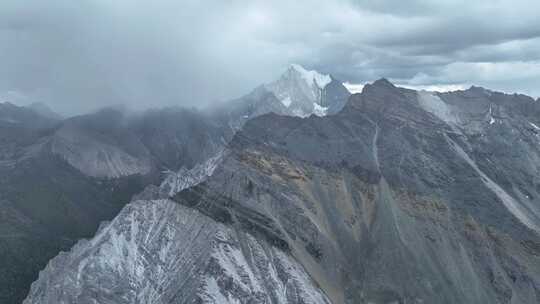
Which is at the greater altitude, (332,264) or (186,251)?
(186,251)

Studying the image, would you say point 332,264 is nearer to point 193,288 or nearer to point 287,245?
A: point 287,245

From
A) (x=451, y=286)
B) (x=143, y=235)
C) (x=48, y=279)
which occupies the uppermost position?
(x=143, y=235)

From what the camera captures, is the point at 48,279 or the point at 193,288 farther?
the point at 48,279

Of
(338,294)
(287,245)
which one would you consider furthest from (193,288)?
(338,294)

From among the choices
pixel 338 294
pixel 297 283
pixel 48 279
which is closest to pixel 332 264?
pixel 338 294

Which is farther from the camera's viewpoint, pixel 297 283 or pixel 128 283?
pixel 297 283

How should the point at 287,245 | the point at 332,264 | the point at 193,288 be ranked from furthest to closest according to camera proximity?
the point at 332,264, the point at 287,245, the point at 193,288

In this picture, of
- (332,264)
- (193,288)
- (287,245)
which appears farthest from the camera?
(332,264)

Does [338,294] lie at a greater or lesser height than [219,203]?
lesser

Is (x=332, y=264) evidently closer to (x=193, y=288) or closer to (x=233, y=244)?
(x=233, y=244)
